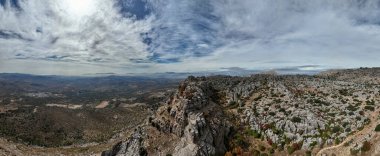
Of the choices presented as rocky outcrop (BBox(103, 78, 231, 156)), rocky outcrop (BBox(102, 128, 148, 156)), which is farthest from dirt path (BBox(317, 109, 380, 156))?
rocky outcrop (BBox(102, 128, 148, 156))

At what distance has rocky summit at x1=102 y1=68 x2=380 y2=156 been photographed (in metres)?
58.7

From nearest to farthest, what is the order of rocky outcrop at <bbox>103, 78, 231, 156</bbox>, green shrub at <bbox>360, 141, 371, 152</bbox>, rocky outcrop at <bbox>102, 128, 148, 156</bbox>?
green shrub at <bbox>360, 141, 371, 152</bbox> → rocky outcrop at <bbox>103, 78, 231, 156</bbox> → rocky outcrop at <bbox>102, 128, 148, 156</bbox>

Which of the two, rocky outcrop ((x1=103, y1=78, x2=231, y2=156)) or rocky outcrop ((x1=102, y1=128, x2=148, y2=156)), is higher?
rocky outcrop ((x1=103, y1=78, x2=231, y2=156))

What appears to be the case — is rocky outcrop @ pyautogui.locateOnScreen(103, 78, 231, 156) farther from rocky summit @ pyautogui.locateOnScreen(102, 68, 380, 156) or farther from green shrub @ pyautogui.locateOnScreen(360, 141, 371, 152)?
green shrub @ pyautogui.locateOnScreen(360, 141, 371, 152)

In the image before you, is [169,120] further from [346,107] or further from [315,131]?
[346,107]

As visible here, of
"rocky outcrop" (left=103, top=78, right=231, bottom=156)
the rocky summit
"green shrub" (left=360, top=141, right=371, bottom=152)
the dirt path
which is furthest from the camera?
"rocky outcrop" (left=103, top=78, right=231, bottom=156)

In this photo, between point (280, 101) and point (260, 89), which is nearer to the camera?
point (280, 101)

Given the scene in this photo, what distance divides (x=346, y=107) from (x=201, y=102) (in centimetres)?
3380

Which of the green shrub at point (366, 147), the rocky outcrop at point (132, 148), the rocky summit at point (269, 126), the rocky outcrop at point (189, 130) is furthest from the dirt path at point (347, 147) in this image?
the rocky outcrop at point (132, 148)

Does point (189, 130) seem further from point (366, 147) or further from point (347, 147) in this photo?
point (366, 147)

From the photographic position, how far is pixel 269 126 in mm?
70688

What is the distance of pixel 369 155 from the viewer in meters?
46.7

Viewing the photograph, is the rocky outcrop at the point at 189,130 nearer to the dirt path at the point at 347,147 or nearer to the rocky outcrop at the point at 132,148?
the rocky outcrop at the point at 132,148

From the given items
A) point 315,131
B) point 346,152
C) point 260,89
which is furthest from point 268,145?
point 260,89
